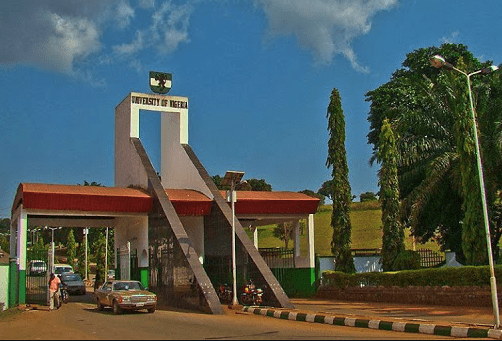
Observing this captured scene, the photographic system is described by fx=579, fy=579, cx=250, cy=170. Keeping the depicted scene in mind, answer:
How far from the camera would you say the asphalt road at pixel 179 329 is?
1272cm

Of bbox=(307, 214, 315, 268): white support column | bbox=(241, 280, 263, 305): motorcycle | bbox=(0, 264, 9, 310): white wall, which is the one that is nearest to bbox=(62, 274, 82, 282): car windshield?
bbox=(0, 264, 9, 310): white wall

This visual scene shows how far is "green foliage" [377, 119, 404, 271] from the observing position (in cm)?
2742

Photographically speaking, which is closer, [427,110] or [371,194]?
[427,110]

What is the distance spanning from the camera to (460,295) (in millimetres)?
21750

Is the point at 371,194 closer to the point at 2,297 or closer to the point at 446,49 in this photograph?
the point at 446,49

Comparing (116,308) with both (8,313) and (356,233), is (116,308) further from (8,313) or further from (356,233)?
(356,233)

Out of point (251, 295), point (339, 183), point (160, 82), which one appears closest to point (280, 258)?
point (339, 183)

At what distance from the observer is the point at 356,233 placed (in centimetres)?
6881

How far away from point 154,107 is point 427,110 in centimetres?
1417

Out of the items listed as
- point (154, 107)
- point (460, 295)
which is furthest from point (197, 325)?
point (154, 107)

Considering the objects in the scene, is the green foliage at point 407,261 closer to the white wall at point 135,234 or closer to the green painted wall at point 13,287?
the white wall at point 135,234

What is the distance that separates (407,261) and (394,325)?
12079mm

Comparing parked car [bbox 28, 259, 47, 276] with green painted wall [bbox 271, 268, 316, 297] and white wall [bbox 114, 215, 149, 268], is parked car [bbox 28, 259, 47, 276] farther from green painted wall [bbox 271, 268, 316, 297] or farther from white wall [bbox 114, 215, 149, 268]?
green painted wall [bbox 271, 268, 316, 297]

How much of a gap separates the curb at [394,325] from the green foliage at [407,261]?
31.4 ft
